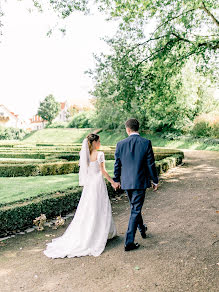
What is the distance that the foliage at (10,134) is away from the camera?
50.4 meters

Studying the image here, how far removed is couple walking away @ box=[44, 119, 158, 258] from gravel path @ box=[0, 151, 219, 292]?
0.21 meters

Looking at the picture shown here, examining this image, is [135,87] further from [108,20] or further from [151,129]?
[151,129]

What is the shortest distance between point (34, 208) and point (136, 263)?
Answer: 8.74 ft

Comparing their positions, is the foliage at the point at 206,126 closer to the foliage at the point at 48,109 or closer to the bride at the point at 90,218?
the bride at the point at 90,218

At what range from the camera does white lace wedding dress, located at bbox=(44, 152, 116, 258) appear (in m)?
4.02

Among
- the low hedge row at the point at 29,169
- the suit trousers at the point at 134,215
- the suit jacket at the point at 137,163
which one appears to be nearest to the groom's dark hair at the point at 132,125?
the suit jacket at the point at 137,163

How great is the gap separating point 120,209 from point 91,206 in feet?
7.80

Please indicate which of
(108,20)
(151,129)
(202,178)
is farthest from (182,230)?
(151,129)

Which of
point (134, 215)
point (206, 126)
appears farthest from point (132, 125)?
point (206, 126)

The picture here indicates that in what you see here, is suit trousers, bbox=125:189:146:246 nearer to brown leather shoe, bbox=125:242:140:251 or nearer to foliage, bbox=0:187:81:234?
brown leather shoe, bbox=125:242:140:251

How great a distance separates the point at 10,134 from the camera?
5053cm

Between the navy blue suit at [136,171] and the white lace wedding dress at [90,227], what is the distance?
47 cm

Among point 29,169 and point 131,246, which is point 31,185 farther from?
point 131,246

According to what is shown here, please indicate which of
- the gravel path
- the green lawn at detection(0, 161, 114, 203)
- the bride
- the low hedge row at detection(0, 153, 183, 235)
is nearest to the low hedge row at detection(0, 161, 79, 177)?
the green lawn at detection(0, 161, 114, 203)
